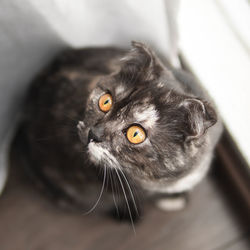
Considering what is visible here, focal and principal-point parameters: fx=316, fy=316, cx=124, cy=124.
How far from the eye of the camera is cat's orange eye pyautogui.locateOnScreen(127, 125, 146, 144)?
76cm

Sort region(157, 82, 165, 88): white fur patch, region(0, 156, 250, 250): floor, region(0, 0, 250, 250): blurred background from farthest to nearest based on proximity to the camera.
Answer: region(0, 156, 250, 250): floor, region(0, 0, 250, 250): blurred background, region(157, 82, 165, 88): white fur patch

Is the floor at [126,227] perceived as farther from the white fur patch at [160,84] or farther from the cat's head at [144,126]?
the white fur patch at [160,84]

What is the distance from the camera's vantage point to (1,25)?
901 millimetres

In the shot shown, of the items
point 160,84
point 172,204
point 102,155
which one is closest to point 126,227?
point 172,204

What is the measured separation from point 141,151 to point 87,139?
5.6 inches

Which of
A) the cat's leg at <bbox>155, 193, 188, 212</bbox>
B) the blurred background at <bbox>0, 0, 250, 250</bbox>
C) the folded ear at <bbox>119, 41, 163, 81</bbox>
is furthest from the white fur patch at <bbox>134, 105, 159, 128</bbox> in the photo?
the cat's leg at <bbox>155, 193, 188, 212</bbox>

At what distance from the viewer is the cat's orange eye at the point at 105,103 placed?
2.68ft

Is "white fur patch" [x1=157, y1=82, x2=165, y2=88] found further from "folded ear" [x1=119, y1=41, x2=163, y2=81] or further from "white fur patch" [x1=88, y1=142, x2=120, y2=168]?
"white fur patch" [x1=88, y1=142, x2=120, y2=168]

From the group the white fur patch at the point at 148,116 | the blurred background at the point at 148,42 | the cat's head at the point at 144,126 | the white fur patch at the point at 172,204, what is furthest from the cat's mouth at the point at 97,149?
the white fur patch at the point at 172,204

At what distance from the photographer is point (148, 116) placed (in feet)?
2.48

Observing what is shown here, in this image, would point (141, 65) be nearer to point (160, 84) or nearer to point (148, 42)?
point (160, 84)

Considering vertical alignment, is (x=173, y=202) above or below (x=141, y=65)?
below

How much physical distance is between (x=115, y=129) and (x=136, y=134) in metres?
0.05

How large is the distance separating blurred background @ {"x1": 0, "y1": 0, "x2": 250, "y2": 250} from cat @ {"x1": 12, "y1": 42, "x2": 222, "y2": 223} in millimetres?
66
